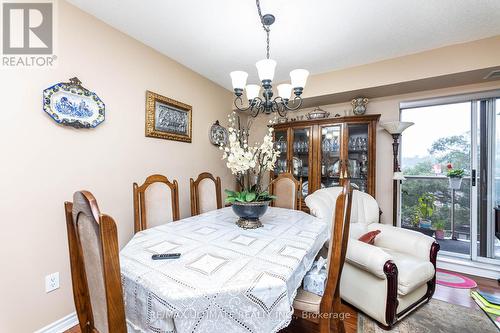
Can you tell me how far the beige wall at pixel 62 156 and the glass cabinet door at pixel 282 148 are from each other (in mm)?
1721

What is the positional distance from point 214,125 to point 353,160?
200 centimetres

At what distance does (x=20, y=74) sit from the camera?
1.43 m

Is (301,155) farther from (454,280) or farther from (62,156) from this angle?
(62,156)

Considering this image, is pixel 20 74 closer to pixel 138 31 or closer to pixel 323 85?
pixel 138 31

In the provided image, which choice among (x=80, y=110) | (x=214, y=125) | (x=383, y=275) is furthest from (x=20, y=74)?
(x=383, y=275)

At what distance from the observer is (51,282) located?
5.11 ft

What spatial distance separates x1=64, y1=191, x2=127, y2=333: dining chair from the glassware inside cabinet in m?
2.68

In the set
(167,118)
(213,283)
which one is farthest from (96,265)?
(167,118)

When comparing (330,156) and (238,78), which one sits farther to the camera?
(330,156)

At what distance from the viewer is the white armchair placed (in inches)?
60.2

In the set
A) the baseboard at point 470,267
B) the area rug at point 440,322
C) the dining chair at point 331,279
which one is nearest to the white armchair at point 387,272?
the area rug at point 440,322

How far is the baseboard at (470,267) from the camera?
2.38 meters

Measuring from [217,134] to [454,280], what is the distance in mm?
3313

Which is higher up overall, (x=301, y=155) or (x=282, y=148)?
(x=282, y=148)
